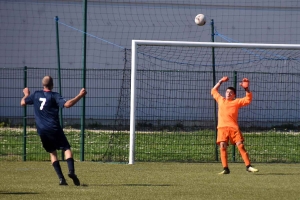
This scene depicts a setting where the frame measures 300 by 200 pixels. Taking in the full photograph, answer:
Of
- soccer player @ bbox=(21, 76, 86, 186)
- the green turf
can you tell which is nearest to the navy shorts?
soccer player @ bbox=(21, 76, 86, 186)

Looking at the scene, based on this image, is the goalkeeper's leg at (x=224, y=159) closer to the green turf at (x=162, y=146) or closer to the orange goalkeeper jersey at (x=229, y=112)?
the orange goalkeeper jersey at (x=229, y=112)

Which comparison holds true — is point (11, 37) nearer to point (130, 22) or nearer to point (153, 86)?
point (130, 22)

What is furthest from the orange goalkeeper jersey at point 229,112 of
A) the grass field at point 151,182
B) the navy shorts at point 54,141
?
the navy shorts at point 54,141

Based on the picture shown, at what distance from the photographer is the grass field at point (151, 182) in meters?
9.99

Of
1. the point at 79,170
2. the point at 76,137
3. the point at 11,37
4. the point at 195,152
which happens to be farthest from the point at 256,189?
the point at 11,37

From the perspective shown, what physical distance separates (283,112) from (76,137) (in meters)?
5.23

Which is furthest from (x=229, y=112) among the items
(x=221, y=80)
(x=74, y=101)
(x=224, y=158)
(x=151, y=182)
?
(x=74, y=101)

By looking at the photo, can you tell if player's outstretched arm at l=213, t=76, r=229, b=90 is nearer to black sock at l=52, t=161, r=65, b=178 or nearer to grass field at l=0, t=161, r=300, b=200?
grass field at l=0, t=161, r=300, b=200

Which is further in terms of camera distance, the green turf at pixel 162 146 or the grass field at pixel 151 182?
the green turf at pixel 162 146

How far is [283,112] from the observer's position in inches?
675

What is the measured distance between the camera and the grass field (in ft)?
32.8

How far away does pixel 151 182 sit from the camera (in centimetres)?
1162

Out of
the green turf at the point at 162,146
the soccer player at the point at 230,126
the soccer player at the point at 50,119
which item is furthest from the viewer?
the green turf at the point at 162,146

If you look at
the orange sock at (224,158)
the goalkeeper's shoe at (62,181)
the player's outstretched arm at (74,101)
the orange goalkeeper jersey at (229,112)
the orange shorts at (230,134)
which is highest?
the player's outstretched arm at (74,101)
